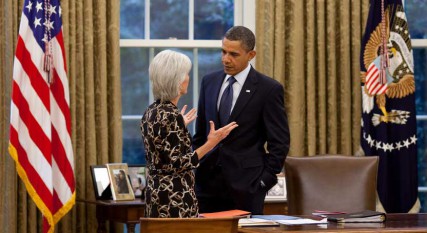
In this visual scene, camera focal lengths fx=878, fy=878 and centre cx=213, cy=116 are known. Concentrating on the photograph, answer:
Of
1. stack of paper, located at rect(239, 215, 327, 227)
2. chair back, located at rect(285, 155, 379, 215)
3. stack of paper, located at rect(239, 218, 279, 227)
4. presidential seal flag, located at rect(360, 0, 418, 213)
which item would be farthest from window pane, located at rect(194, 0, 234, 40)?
stack of paper, located at rect(239, 218, 279, 227)

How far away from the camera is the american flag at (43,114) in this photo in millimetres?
5582

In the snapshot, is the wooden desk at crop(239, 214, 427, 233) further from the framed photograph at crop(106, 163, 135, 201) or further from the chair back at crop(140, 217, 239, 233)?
the framed photograph at crop(106, 163, 135, 201)

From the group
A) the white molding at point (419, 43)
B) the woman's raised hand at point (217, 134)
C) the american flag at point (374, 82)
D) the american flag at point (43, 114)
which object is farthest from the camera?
the white molding at point (419, 43)

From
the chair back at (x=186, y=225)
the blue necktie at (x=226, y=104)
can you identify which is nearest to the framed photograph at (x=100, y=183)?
the blue necktie at (x=226, y=104)

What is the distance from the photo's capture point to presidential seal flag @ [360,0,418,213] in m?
6.30

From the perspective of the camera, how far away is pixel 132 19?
6602mm

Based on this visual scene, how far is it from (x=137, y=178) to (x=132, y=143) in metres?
0.62

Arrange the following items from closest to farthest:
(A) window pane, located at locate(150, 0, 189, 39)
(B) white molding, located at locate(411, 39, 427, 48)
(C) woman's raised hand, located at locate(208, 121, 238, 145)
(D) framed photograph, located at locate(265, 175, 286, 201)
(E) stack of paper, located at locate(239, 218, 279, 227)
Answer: (E) stack of paper, located at locate(239, 218, 279, 227), (C) woman's raised hand, located at locate(208, 121, 238, 145), (D) framed photograph, located at locate(265, 175, 286, 201), (A) window pane, located at locate(150, 0, 189, 39), (B) white molding, located at locate(411, 39, 427, 48)

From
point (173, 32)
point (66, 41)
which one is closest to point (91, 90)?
point (66, 41)

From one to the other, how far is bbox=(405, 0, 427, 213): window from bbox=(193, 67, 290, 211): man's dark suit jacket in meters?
2.67

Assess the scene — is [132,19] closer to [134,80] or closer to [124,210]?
[134,80]

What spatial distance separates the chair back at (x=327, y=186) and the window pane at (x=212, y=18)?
2.39 meters

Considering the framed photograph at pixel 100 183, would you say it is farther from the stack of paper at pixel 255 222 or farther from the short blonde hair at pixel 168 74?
the stack of paper at pixel 255 222

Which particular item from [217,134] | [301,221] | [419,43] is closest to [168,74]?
[217,134]
